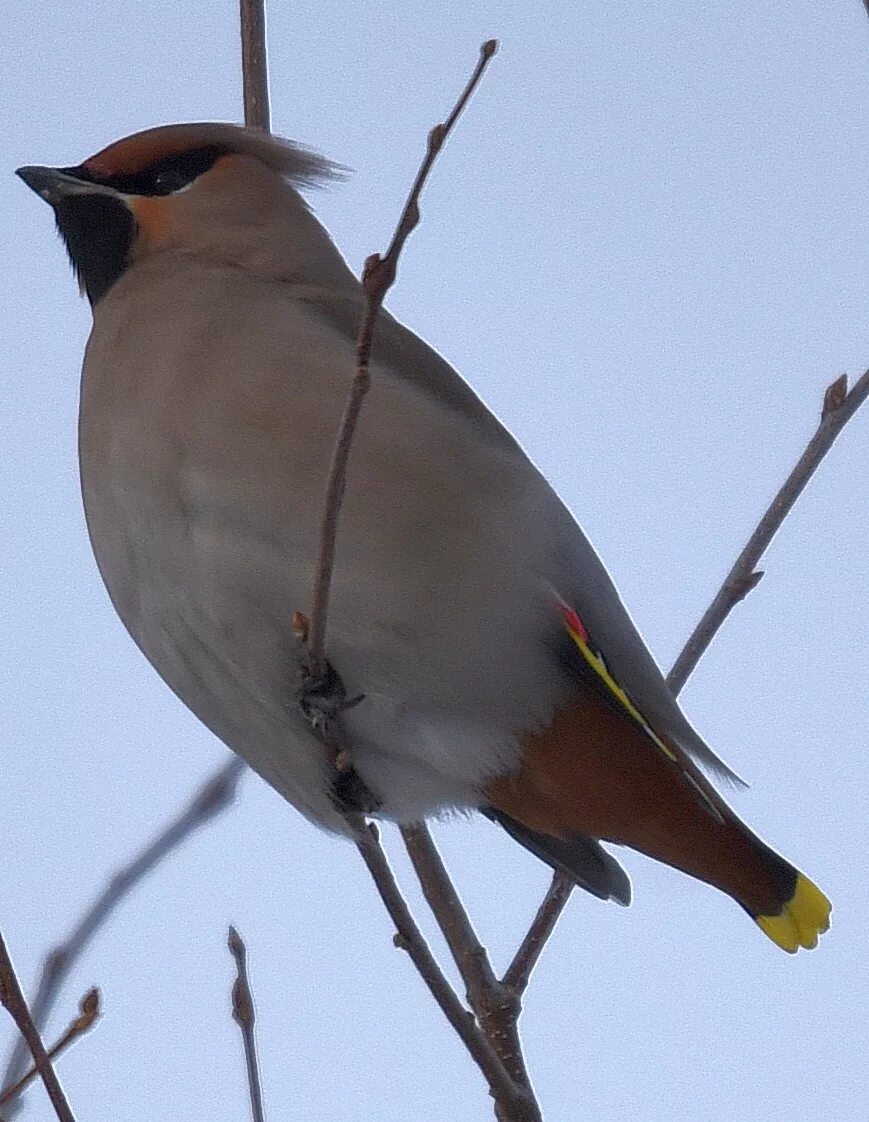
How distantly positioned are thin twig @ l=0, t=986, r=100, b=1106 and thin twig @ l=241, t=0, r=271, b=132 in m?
1.80

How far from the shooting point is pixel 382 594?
272 cm

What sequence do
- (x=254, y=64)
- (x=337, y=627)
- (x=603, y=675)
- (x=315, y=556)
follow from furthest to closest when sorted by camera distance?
(x=254, y=64) < (x=603, y=675) < (x=337, y=627) < (x=315, y=556)

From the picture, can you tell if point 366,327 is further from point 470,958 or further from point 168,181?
point 168,181

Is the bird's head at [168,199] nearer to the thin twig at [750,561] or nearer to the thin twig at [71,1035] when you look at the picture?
the thin twig at [750,561]

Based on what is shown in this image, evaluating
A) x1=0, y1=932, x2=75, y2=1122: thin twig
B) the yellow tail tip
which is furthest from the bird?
x1=0, y1=932, x2=75, y2=1122: thin twig

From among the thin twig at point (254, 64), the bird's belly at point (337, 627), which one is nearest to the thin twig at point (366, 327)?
the bird's belly at point (337, 627)

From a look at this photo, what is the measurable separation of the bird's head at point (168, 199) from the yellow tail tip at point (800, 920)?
1507mm

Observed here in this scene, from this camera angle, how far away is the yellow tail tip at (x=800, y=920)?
9.87ft

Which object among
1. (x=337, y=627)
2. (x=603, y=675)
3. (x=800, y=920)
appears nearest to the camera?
(x=337, y=627)

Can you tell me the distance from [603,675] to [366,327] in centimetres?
102

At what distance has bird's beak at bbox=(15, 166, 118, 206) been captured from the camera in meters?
3.56

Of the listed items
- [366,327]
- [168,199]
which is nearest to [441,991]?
[366,327]

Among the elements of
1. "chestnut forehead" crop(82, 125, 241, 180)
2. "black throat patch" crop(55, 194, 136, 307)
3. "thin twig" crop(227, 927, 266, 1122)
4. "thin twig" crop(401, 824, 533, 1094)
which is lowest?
"thin twig" crop(401, 824, 533, 1094)

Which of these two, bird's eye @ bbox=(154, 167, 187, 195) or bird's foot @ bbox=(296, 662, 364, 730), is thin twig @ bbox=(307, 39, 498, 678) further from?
bird's eye @ bbox=(154, 167, 187, 195)
